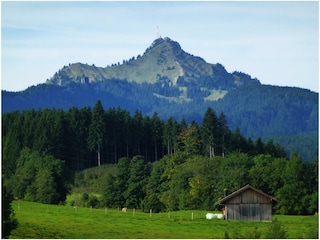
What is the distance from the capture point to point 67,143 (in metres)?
103

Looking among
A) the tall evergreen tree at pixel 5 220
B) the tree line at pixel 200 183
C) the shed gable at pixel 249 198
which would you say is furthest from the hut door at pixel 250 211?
the tall evergreen tree at pixel 5 220

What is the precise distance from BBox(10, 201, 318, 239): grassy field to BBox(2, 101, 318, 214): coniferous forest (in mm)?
8475

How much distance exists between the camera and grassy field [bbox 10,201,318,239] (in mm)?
47500

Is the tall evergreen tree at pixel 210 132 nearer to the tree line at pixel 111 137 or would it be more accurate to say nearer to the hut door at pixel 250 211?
the tree line at pixel 111 137

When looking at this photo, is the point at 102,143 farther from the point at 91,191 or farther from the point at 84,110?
the point at 91,191

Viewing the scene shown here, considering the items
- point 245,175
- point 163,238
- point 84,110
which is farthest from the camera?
point 84,110

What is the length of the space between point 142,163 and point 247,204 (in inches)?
900

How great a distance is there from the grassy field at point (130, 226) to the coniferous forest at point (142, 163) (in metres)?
8.48

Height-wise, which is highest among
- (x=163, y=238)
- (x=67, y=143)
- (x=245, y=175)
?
(x=67, y=143)

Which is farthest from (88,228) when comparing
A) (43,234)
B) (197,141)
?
(197,141)

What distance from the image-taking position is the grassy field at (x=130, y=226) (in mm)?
47500

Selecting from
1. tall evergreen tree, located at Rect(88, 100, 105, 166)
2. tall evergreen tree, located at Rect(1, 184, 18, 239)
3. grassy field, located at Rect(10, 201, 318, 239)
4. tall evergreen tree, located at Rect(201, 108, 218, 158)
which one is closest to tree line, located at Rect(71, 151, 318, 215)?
grassy field, located at Rect(10, 201, 318, 239)

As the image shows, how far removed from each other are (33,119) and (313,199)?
4878cm

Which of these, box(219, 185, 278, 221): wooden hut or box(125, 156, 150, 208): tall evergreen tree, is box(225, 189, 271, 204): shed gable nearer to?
box(219, 185, 278, 221): wooden hut
